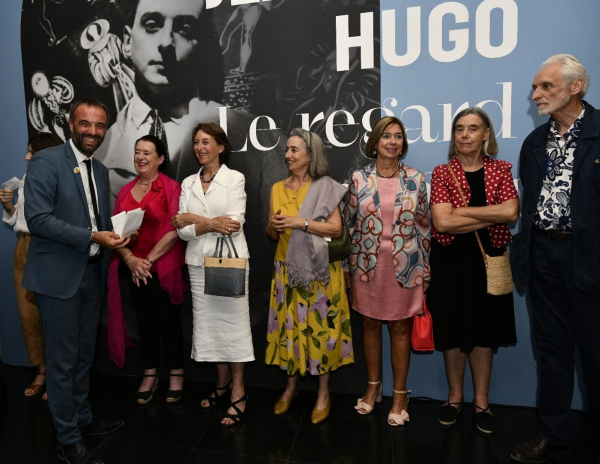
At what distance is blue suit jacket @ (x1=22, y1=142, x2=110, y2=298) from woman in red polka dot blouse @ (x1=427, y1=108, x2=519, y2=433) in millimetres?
2128

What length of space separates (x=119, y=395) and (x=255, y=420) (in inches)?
47.5

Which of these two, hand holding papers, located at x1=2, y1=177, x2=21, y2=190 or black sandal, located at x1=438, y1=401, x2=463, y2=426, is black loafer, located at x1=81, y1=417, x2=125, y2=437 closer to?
hand holding papers, located at x1=2, y1=177, x2=21, y2=190

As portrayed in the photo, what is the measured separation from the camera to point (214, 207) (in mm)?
3143

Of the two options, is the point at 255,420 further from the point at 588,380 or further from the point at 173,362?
the point at 588,380

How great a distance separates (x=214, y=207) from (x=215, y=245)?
260 mm

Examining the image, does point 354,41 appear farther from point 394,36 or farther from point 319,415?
point 319,415

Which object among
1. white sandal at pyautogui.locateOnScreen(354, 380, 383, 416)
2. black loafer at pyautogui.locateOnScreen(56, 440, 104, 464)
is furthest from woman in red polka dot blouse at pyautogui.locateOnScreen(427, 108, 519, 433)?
black loafer at pyautogui.locateOnScreen(56, 440, 104, 464)

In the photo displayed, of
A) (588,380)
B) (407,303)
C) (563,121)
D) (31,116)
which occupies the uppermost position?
(31,116)

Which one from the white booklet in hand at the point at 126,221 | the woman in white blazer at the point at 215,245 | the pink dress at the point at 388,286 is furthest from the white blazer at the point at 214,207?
the pink dress at the point at 388,286

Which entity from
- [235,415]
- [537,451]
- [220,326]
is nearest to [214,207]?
[220,326]

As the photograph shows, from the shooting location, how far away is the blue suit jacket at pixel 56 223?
254 centimetres

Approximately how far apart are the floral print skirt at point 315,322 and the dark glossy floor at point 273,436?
0.42 m

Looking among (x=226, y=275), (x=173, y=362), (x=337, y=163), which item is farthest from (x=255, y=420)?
(x=337, y=163)

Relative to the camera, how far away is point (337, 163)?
3494mm
